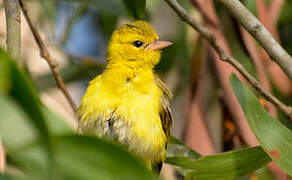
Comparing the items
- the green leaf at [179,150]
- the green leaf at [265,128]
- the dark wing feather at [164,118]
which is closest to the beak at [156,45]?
the dark wing feather at [164,118]

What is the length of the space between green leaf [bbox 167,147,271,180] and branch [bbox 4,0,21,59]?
0.68 m

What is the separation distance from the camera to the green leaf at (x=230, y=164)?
65.5 inches

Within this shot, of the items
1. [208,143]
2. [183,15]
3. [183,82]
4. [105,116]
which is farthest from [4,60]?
[183,82]

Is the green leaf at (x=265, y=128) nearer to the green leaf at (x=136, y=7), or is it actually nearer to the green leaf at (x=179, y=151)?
the green leaf at (x=179, y=151)

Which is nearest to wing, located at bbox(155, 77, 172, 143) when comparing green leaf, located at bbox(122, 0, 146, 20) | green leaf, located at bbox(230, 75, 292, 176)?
green leaf, located at bbox(122, 0, 146, 20)

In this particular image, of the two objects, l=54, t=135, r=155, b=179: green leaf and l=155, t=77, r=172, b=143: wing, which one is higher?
l=155, t=77, r=172, b=143: wing

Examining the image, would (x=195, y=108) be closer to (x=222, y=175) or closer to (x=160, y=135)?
(x=160, y=135)

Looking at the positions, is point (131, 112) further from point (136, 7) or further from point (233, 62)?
point (233, 62)

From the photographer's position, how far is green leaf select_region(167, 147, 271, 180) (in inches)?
65.5

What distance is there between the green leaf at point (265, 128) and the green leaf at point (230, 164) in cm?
9

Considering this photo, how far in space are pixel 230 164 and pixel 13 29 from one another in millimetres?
784

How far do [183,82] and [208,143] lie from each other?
2.96ft

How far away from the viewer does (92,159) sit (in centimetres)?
99

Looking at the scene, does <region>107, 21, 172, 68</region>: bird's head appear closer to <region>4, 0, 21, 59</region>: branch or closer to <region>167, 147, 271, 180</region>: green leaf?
<region>167, 147, 271, 180</region>: green leaf
